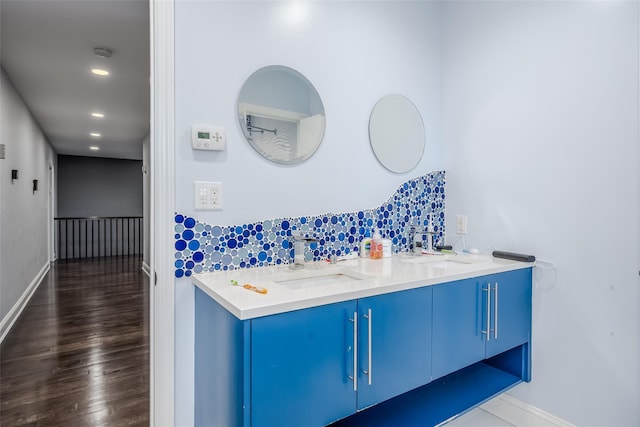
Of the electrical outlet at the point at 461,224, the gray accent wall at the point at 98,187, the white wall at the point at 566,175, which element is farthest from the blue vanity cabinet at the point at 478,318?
the gray accent wall at the point at 98,187

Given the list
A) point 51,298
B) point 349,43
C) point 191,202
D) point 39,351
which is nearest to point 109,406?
point 39,351

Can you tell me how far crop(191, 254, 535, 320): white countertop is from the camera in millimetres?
1079

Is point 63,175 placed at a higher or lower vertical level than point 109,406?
higher

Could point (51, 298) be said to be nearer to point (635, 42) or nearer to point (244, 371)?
point (244, 371)

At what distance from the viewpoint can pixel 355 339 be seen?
3.93 feet

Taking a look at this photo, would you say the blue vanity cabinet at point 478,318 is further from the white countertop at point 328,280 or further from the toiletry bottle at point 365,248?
the toiletry bottle at point 365,248

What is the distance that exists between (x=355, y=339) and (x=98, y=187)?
1004 cm

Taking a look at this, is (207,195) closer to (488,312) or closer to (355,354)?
(355,354)

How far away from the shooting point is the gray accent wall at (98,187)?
8.85 metres

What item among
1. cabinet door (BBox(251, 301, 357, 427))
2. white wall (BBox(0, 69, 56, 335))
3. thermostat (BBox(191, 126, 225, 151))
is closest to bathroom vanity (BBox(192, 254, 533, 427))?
cabinet door (BBox(251, 301, 357, 427))

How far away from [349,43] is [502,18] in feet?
3.03

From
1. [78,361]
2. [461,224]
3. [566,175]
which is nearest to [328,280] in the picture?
[461,224]

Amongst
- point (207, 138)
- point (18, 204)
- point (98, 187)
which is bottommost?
point (18, 204)

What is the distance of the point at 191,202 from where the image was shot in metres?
1.46
